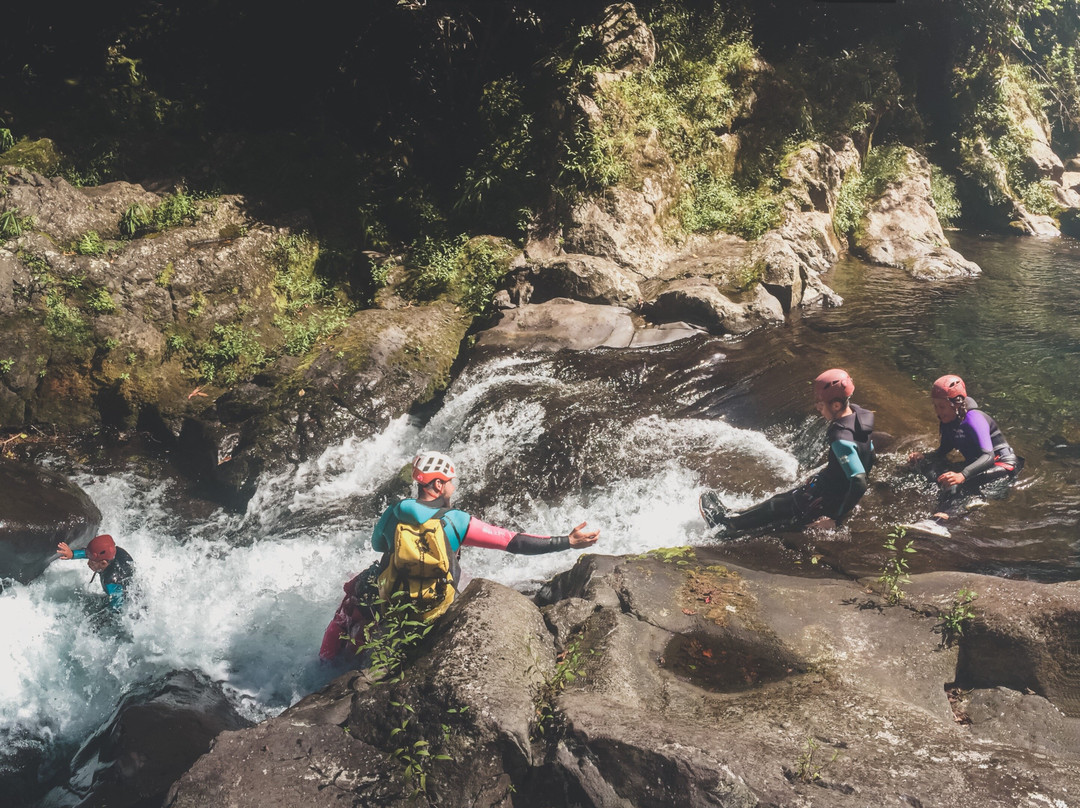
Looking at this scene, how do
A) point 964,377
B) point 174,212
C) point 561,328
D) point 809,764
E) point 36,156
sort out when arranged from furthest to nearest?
point 36,156, point 174,212, point 561,328, point 964,377, point 809,764

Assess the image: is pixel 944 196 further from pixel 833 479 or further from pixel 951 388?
pixel 833 479

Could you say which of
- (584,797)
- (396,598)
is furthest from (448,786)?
(396,598)

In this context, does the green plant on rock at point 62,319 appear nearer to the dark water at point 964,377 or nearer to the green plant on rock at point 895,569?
the dark water at point 964,377

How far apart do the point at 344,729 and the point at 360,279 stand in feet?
28.4

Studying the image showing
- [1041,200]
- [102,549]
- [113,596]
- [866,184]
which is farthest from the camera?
[1041,200]

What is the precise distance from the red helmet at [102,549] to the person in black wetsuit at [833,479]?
5772 mm

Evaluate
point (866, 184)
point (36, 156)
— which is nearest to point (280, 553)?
point (36, 156)

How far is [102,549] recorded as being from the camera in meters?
6.32

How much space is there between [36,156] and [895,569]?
1279cm

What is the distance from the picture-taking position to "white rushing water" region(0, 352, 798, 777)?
18.9 ft

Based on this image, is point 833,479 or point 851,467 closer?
point 851,467

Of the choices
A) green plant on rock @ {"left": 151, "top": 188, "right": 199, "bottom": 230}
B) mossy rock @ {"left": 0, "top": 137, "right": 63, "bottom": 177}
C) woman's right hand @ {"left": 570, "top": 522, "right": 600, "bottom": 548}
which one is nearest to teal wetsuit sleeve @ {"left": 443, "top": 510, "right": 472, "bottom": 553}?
woman's right hand @ {"left": 570, "top": 522, "right": 600, "bottom": 548}

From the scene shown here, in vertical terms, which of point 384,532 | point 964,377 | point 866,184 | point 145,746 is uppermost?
point 866,184

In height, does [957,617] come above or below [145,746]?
above
